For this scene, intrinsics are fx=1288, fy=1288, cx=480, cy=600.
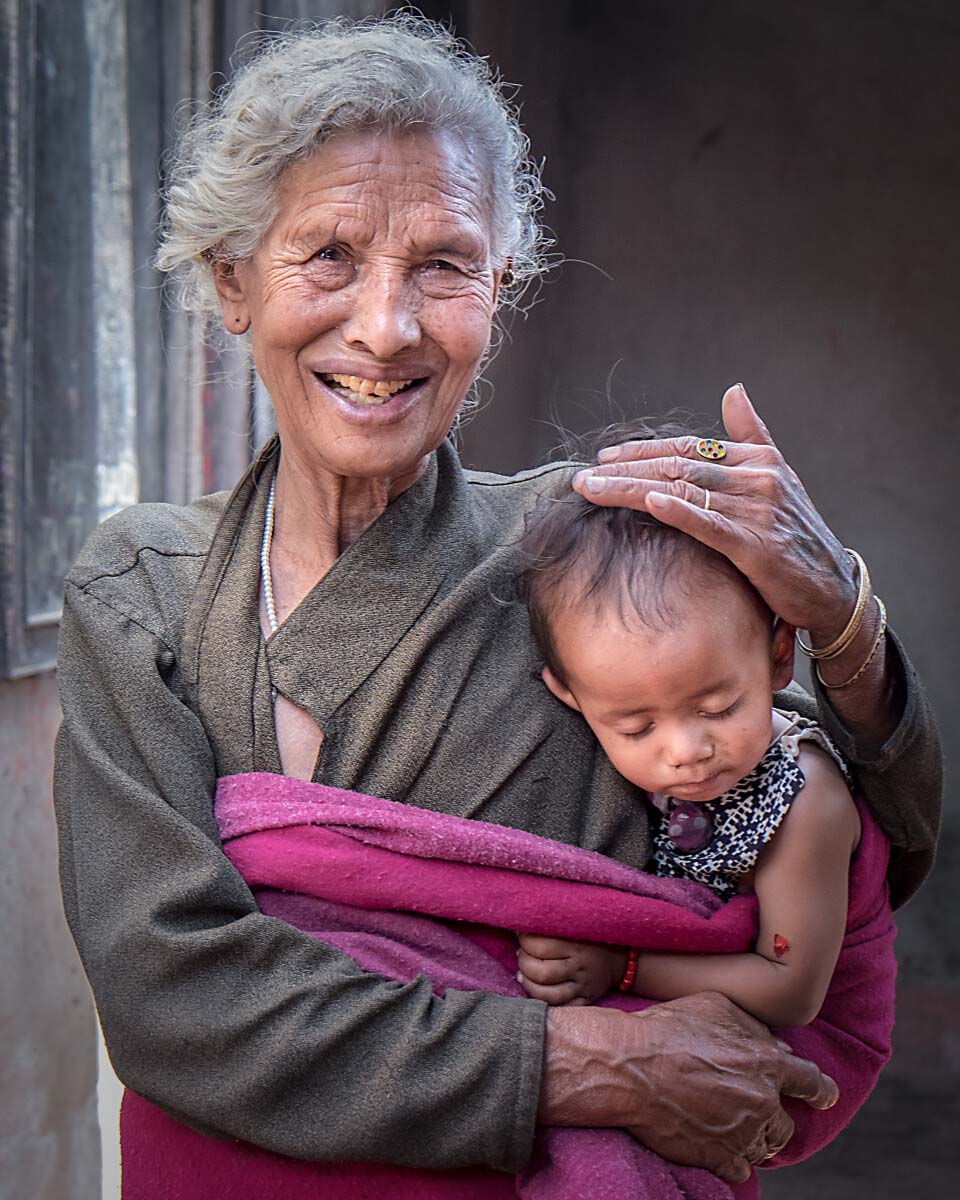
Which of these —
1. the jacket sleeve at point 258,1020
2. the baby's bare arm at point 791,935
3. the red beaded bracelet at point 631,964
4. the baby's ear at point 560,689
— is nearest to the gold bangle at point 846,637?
the baby's bare arm at point 791,935

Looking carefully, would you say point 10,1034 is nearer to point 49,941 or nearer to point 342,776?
point 49,941

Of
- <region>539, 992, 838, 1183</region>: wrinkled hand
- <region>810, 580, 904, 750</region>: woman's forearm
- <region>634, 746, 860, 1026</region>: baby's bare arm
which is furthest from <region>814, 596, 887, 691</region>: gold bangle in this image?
<region>539, 992, 838, 1183</region>: wrinkled hand

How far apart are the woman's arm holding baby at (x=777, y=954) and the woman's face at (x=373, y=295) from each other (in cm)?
68

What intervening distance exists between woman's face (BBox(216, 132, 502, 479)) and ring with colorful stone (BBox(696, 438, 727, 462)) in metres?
0.37

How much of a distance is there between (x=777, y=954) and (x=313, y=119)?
1193 mm

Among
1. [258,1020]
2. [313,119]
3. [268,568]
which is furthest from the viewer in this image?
[268,568]

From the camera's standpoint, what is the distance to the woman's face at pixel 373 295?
165 centimetres

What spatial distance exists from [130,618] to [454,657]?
424 mm

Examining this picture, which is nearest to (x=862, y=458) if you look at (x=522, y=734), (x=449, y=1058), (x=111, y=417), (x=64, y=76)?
(x=111, y=417)

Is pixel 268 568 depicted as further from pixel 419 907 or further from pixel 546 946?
pixel 546 946

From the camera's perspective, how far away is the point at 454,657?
1723 millimetres

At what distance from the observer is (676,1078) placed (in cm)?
148

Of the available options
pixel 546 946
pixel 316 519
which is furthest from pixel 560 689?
pixel 316 519

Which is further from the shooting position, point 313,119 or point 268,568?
point 268,568
